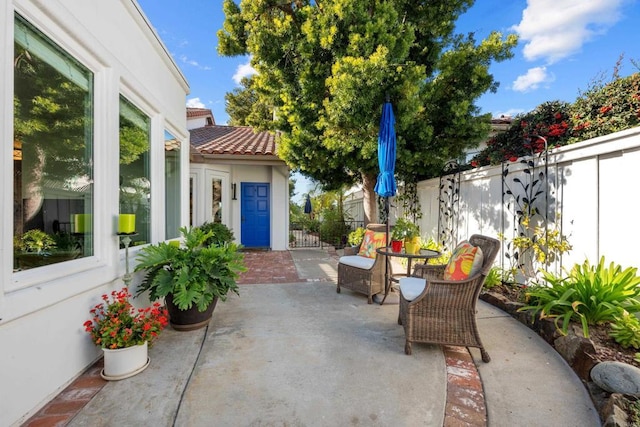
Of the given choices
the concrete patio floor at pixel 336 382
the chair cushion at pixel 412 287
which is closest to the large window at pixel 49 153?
the concrete patio floor at pixel 336 382

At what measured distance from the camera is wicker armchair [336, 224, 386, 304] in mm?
4414

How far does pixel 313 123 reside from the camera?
6543 mm

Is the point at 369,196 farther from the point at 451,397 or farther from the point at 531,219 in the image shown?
the point at 451,397

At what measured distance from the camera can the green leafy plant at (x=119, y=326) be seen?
240cm

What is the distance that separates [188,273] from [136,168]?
5.00 ft

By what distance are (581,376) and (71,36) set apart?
16.6ft

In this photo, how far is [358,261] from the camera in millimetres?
4684

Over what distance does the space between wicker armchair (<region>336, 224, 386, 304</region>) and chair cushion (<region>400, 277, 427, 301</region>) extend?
102 centimetres

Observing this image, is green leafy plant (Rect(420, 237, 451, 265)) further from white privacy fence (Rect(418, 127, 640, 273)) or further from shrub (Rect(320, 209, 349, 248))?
shrub (Rect(320, 209, 349, 248))

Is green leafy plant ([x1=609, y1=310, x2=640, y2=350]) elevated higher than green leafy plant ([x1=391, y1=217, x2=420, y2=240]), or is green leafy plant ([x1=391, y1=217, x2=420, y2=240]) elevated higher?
green leafy plant ([x1=391, y1=217, x2=420, y2=240])

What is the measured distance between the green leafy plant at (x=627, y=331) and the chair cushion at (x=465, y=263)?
Result: 3.87 ft

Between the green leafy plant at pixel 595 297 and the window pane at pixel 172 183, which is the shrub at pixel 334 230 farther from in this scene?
the green leafy plant at pixel 595 297

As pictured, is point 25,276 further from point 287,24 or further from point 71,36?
point 287,24

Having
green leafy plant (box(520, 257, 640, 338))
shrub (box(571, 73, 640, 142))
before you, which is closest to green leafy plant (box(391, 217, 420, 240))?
green leafy plant (box(520, 257, 640, 338))
